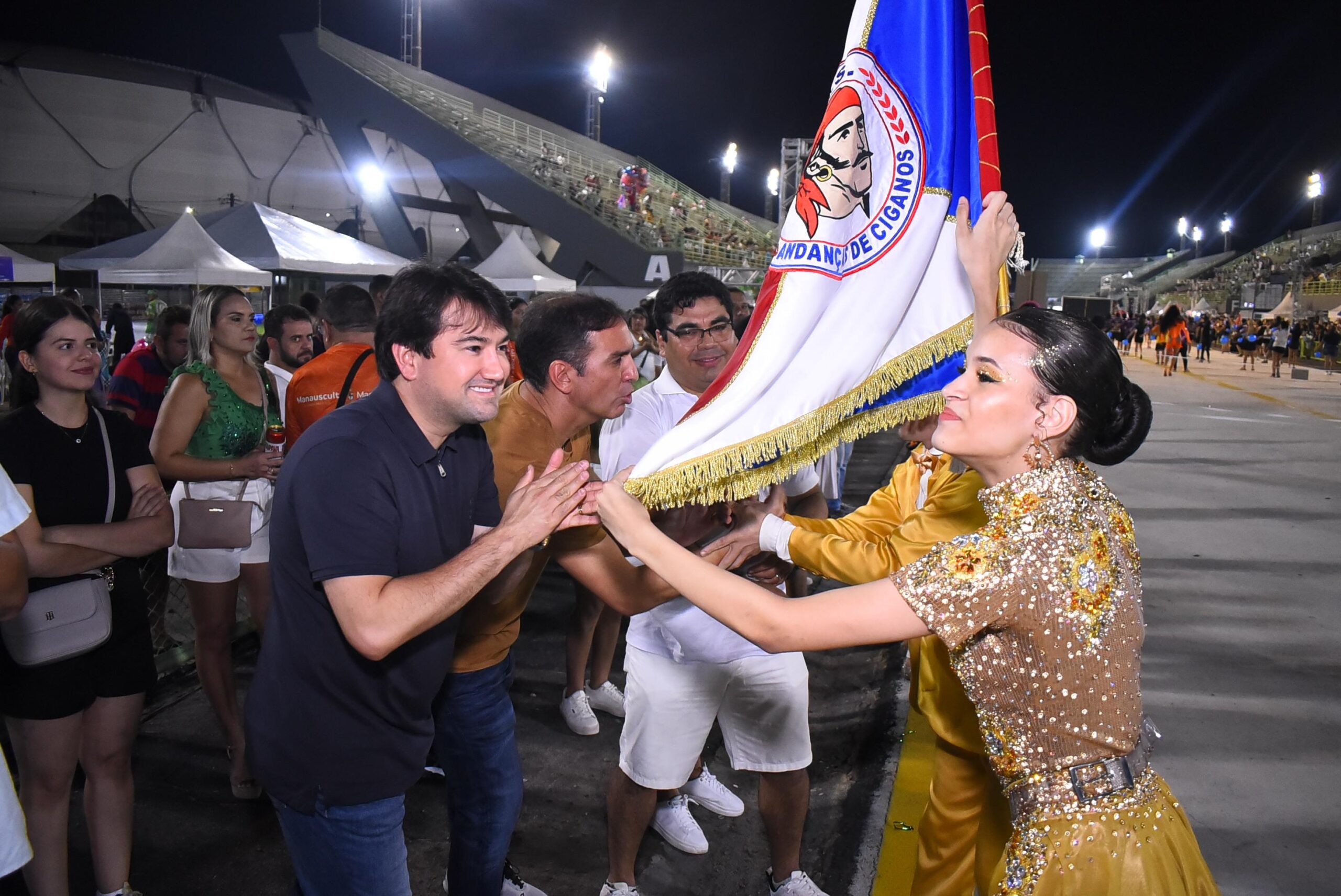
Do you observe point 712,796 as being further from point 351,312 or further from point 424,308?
point 351,312

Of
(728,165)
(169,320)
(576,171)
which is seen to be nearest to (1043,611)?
(169,320)

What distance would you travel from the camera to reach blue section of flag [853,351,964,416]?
241cm

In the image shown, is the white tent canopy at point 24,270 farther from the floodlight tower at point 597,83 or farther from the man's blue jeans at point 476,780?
the floodlight tower at point 597,83

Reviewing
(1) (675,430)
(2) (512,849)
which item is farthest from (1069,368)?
(2) (512,849)

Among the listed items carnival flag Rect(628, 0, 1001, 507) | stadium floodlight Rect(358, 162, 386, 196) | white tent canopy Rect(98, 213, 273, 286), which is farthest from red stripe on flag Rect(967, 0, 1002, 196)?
stadium floodlight Rect(358, 162, 386, 196)

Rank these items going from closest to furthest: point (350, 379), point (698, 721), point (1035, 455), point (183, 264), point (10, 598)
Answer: point (1035, 455)
point (10, 598)
point (698, 721)
point (350, 379)
point (183, 264)

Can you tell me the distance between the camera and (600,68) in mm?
38562

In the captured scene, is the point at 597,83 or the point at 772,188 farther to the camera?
the point at 772,188

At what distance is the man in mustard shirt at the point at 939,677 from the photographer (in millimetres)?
2434

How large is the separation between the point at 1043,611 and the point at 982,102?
5.14 ft

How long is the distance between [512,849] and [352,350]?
2.47m

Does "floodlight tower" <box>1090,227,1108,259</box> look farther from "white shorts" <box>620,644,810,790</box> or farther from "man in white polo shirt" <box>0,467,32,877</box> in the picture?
"man in white polo shirt" <box>0,467,32,877</box>

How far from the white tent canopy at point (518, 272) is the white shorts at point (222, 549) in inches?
482

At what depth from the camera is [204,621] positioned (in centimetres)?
369
